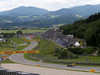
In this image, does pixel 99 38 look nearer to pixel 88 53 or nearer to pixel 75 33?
pixel 88 53

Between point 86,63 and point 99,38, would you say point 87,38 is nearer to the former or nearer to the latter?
point 99,38

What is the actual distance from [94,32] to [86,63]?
1952 inches

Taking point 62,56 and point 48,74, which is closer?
point 48,74

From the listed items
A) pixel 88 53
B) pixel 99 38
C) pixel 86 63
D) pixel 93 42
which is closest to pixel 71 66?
pixel 86 63

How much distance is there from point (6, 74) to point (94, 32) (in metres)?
75.4

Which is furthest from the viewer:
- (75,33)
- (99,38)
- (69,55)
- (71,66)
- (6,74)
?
(75,33)

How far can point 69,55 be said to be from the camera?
7675 cm

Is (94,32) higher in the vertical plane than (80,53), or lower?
higher

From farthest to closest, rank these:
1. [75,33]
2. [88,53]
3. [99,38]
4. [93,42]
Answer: [75,33]
[93,42]
[99,38]
[88,53]

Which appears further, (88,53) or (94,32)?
(94,32)

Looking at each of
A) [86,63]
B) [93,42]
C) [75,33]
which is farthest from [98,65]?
[75,33]

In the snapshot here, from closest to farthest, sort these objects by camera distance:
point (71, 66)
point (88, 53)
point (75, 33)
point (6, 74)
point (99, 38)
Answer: point (6, 74), point (71, 66), point (88, 53), point (99, 38), point (75, 33)

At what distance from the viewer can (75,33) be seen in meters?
166

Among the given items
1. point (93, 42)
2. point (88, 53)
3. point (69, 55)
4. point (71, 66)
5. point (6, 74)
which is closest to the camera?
point (6, 74)
